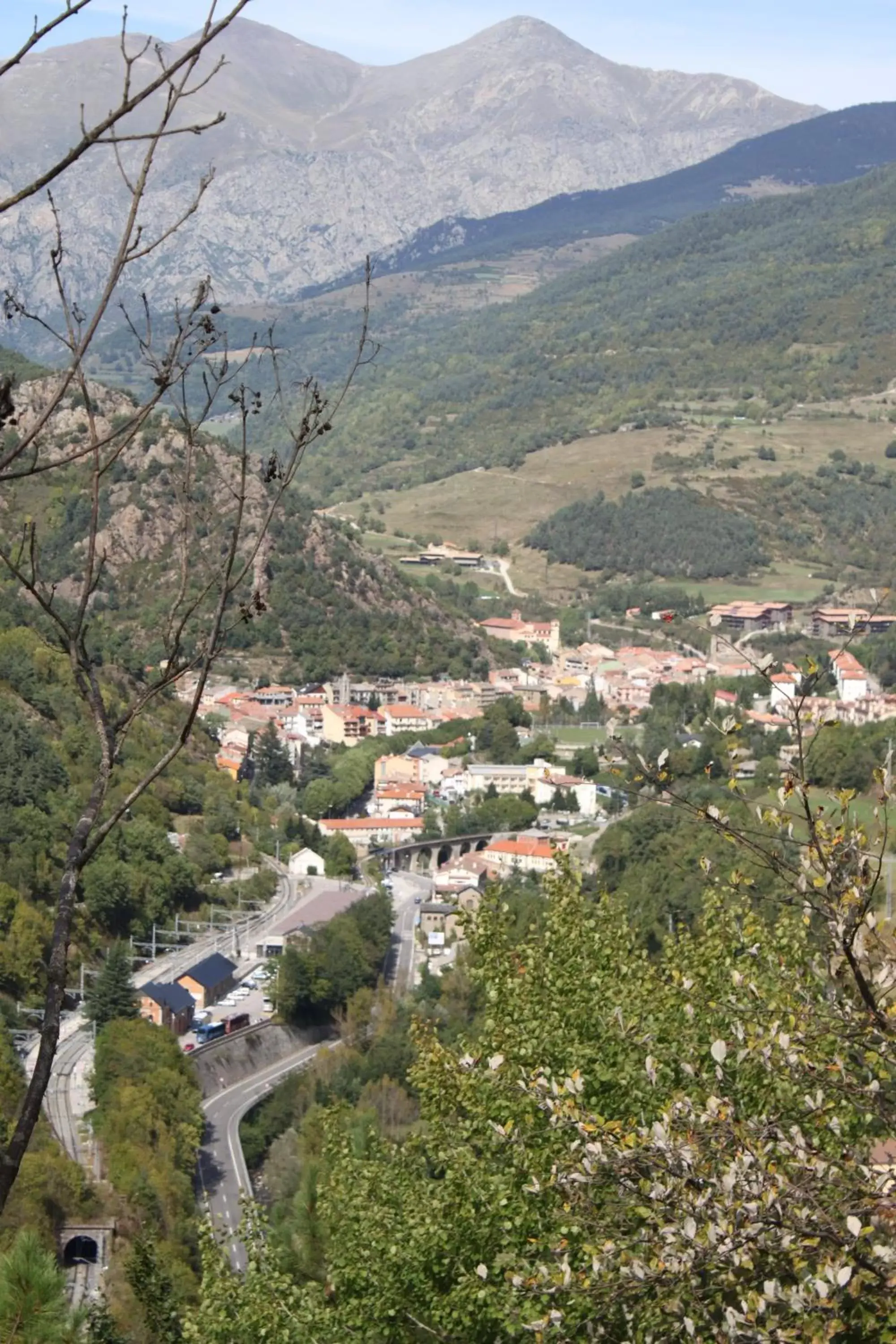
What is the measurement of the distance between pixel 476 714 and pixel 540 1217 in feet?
161

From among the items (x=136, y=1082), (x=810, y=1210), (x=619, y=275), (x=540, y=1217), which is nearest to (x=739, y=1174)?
(x=810, y=1210)

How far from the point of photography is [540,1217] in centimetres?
692

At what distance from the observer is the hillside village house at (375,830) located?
42719 mm

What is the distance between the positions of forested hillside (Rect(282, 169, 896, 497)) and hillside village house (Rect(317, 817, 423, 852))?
5597cm

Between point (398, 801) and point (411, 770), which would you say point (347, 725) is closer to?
point (411, 770)

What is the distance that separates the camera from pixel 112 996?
25156mm

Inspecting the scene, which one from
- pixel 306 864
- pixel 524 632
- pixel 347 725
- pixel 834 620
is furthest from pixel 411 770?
pixel 834 620

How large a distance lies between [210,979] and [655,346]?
303 ft

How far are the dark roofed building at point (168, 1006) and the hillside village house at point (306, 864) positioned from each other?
10231 millimetres

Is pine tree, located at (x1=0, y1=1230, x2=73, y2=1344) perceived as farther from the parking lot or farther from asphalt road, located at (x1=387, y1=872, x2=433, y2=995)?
asphalt road, located at (x1=387, y1=872, x2=433, y2=995)

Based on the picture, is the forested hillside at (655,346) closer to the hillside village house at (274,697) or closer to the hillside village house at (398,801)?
the hillside village house at (274,697)

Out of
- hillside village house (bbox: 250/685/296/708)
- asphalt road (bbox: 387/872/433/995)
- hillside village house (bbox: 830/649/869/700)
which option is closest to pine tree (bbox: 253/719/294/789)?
hillside village house (bbox: 250/685/296/708)

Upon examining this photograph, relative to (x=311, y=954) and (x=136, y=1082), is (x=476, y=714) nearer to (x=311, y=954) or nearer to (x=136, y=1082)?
(x=311, y=954)

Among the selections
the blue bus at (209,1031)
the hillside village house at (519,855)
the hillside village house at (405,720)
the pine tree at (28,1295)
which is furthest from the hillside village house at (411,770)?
the pine tree at (28,1295)
